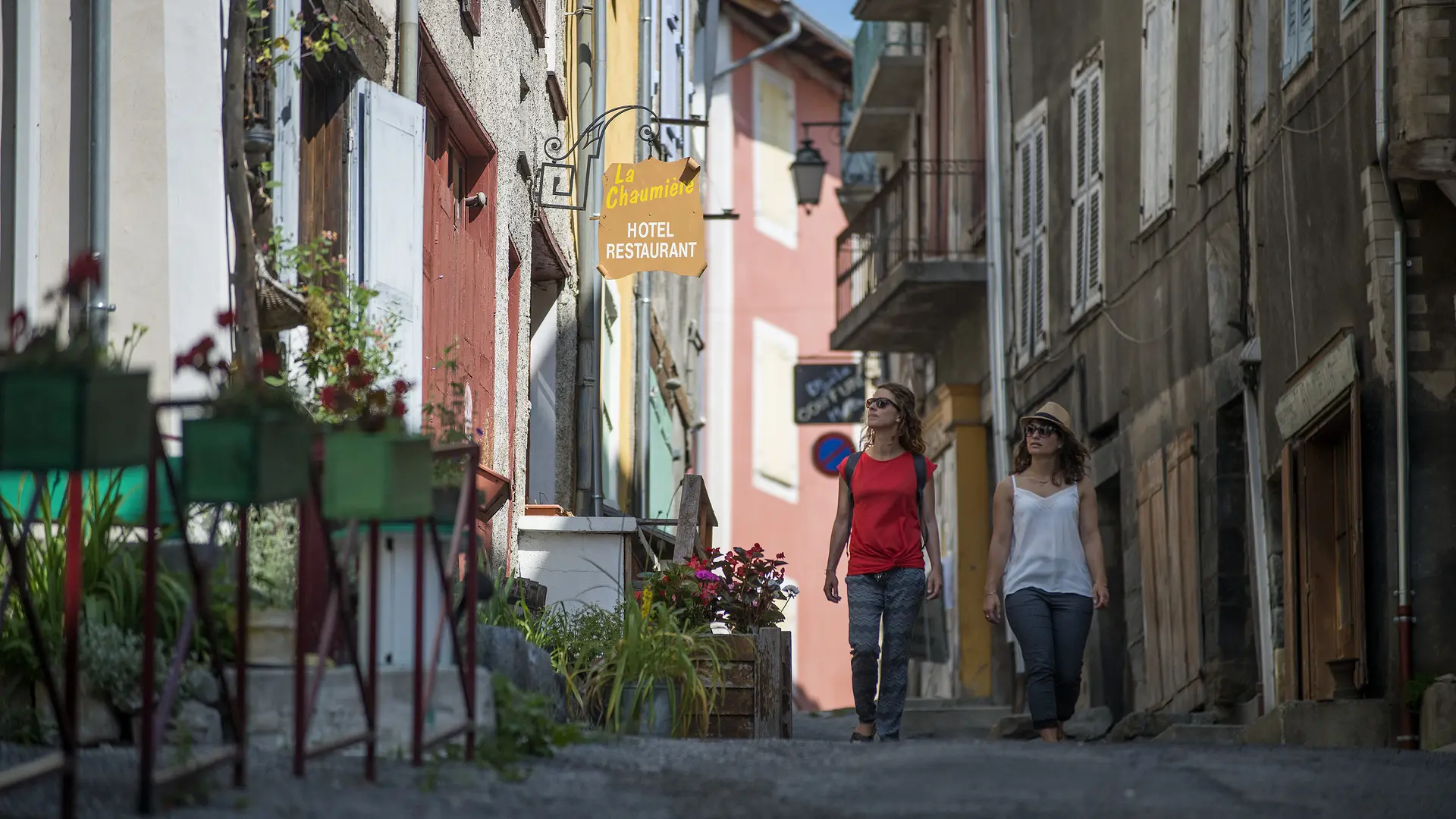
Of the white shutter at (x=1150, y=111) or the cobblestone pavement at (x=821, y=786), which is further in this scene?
the white shutter at (x=1150, y=111)

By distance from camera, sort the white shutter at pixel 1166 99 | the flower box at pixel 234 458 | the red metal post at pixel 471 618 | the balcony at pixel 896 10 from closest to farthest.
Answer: the flower box at pixel 234 458, the red metal post at pixel 471 618, the white shutter at pixel 1166 99, the balcony at pixel 896 10

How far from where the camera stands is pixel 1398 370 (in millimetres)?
10586

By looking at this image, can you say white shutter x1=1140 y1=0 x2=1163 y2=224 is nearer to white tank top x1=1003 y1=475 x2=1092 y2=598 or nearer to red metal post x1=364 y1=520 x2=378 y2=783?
white tank top x1=1003 y1=475 x2=1092 y2=598

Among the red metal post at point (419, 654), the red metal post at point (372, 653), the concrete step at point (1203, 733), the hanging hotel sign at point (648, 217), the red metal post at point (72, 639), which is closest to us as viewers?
the red metal post at point (72, 639)

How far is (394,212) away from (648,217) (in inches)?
168

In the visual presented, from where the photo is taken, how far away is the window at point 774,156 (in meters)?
35.7

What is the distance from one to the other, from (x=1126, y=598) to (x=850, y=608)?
7001 millimetres

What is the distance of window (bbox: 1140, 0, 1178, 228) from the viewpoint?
14984 mm

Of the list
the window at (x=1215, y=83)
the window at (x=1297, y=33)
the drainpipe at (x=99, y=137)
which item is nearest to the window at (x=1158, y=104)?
the window at (x=1215, y=83)

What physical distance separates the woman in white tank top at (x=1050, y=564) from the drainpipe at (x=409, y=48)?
11.0 ft

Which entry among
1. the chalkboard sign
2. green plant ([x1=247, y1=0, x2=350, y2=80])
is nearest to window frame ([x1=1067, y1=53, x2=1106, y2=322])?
green plant ([x1=247, y1=0, x2=350, y2=80])

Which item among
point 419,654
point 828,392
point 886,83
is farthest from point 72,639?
point 828,392

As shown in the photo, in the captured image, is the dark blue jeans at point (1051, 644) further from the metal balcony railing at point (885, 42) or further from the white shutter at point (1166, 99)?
the metal balcony railing at point (885, 42)

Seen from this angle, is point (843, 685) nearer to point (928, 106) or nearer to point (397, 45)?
point (928, 106)
